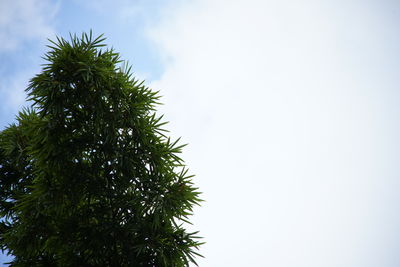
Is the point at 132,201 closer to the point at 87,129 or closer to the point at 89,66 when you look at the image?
the point at 87,129

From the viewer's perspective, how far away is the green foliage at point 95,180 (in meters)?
4.42

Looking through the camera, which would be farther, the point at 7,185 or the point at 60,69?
the point at 7,185

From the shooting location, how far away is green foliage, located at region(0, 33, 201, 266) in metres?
4.42

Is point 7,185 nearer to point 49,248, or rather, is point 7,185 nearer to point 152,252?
point 49,248

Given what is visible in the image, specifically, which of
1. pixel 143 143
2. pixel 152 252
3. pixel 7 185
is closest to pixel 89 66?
pixel 143 143

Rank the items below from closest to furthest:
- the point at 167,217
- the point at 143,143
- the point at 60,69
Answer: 1. the point at 167,217
2. the point at 60,69
3. the point at 143,143

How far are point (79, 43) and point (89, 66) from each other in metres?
0.62

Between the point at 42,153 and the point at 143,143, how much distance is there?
1.60 m

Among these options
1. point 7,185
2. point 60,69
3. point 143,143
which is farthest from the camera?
point 7,185

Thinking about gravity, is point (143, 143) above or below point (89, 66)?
below

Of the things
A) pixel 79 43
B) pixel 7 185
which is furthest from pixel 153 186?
pixel 7 185

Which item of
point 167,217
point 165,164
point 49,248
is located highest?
point 165,164

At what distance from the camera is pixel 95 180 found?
471cm

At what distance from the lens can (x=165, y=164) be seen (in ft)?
16.7
